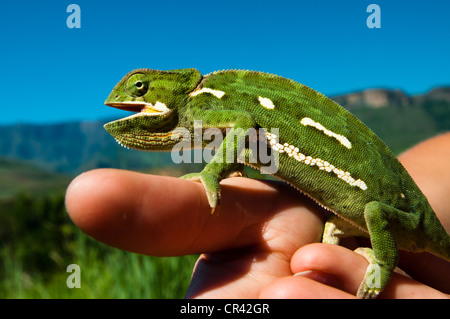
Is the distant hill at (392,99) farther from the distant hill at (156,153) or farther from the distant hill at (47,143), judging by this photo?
the distant hill at (47,143)

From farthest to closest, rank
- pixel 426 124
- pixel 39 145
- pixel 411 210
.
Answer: pixel 39 145
pixel 426 124
pixel 411 210

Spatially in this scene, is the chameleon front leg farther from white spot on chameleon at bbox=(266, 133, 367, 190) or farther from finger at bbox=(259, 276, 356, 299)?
finger at bbox=(259, 276, 356, 299)

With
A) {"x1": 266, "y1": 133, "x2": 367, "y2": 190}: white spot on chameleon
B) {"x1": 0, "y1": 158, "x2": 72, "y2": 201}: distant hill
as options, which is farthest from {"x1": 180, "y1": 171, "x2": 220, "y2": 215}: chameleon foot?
{"x1": 0, "y1": 158, "x2": 72, "y2": 201}: distant hill

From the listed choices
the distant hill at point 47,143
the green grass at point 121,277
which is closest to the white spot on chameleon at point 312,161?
the green grass at point 121,277

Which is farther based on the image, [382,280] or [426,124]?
[426,124]

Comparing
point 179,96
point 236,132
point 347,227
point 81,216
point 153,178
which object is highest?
point 179,96

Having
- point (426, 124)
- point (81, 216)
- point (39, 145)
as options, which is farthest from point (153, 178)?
point (39, 145)
